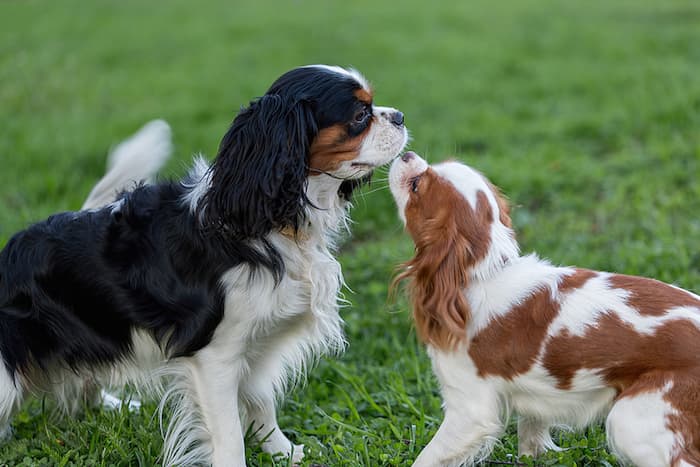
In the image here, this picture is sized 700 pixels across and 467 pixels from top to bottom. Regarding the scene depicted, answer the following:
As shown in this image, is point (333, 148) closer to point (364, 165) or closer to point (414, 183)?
point (364, 165)

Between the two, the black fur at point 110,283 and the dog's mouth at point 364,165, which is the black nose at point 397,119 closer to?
the dog's mouth at point 364,165

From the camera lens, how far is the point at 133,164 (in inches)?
172

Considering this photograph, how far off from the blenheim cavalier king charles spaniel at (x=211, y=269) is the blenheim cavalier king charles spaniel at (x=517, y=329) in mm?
373

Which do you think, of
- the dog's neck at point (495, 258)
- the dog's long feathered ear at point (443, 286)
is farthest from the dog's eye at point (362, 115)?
the dog's neck at point (495, 258)

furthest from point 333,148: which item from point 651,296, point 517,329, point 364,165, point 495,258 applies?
point 651,296

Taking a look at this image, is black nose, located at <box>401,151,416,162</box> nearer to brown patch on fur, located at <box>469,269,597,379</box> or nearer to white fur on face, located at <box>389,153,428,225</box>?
white fur on face, located at <box>389,153,428,225</box>

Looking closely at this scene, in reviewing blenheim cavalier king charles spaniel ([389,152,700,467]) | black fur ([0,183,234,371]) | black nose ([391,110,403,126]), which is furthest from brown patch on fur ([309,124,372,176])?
black fur ([0,183,234,371])

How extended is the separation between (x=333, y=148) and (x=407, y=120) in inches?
198

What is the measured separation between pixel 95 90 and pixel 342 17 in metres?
4.60

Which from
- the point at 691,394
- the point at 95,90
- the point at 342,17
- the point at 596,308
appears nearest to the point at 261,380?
the point at 596,308

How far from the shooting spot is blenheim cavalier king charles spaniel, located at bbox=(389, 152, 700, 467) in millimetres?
2844

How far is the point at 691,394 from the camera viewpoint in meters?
2.75

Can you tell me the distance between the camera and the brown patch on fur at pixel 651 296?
2.91 m

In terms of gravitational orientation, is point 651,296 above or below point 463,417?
above
